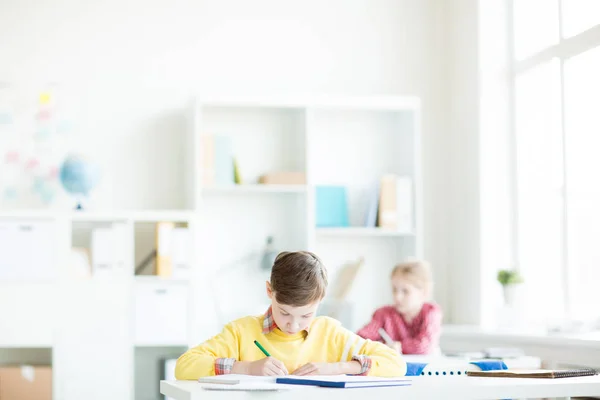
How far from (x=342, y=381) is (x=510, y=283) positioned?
2803 mm

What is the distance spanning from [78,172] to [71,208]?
0.95 ft

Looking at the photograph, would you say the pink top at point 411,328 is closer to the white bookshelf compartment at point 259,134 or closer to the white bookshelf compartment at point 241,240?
the white bookshelf compartment at point 241,240

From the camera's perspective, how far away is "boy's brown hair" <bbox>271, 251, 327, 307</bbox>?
94.4 inches

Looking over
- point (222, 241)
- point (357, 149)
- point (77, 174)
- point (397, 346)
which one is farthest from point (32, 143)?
point (397, 346)

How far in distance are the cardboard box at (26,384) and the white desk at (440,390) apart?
2391mm

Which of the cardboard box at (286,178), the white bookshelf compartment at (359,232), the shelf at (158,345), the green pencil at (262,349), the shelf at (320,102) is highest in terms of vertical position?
the shelf at (320,102)

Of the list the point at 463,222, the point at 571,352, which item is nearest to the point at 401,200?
the point at 463,222

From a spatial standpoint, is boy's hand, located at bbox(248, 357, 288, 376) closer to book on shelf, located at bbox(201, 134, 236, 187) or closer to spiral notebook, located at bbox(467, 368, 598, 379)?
spiral notebook, located at bbox(467, 368, 598, 379)

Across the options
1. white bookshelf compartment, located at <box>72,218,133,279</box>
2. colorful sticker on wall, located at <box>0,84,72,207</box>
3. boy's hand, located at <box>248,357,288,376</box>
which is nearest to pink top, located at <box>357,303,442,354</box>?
white bookshelf compartment, located at <box>72,218,133,279</box>

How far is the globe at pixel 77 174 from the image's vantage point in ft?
15.6

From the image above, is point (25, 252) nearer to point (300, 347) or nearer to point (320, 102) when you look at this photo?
point (320, 102)

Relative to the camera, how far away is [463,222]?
529cm

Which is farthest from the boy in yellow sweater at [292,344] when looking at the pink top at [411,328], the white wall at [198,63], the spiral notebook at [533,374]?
the white wall at [198,63]

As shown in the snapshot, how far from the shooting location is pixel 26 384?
4.43m
